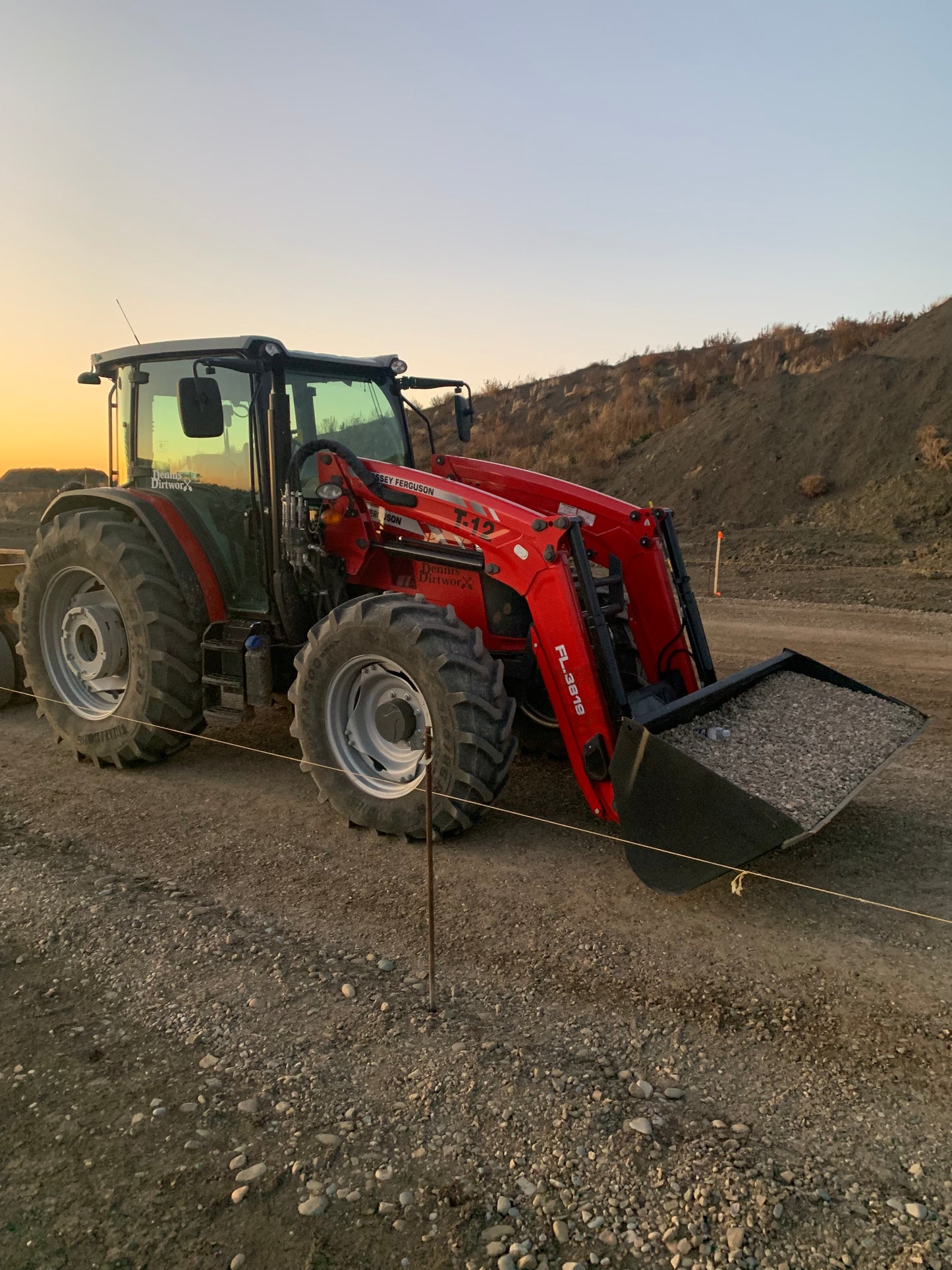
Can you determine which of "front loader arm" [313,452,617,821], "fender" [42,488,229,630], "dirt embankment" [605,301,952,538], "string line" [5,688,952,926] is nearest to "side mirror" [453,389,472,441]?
"front loader arm" [313,452,617,821]

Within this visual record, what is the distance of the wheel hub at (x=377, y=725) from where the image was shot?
4.98 meters

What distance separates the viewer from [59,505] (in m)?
6.69

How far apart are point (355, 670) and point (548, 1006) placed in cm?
229

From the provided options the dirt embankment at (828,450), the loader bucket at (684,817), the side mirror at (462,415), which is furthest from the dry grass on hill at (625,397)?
the loader bucket at (684,817)

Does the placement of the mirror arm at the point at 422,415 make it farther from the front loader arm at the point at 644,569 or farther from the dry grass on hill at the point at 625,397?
the dry grass on hill at the point at 625,397

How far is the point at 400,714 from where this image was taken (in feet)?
16.3

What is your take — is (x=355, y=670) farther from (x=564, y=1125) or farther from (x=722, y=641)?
(x=722, y=641)

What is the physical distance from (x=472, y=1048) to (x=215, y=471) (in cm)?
434

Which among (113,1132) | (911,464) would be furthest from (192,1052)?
(911,464)

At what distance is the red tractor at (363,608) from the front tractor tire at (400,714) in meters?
0.01

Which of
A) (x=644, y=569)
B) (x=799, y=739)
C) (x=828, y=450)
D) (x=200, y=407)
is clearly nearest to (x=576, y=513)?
(x=644, y=569)

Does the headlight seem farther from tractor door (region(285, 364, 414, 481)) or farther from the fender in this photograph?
the fender

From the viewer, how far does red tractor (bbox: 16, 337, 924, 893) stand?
179 inches

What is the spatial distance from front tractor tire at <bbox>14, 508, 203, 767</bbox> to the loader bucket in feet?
10.7
